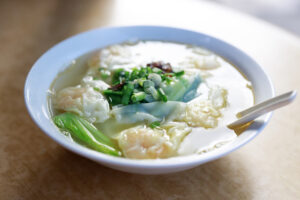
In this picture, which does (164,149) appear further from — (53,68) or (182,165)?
(53,68)

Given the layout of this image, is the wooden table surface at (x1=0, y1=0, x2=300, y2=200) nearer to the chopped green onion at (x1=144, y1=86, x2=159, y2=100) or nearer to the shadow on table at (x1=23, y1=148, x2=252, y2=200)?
the shadow on table at (x1=23, y1=148, x2=252, y2=200)

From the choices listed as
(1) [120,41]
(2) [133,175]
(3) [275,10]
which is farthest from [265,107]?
(3) [275,10]

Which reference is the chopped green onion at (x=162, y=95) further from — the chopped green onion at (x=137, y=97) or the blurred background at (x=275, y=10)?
the blurred background at (x=275, y=10)

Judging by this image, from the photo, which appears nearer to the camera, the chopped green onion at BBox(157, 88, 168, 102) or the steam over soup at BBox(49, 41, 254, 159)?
the steam over soup at BBox(49, 41, 254, 159)

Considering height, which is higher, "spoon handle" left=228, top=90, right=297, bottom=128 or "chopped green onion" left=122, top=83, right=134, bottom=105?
"spoon handle" left=228, top=90, right=297, bottom=128

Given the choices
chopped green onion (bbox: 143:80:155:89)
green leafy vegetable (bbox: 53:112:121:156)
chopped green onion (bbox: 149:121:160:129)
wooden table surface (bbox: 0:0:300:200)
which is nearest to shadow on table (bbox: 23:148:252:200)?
wooden table surface (bbox: 0:0:300:200)

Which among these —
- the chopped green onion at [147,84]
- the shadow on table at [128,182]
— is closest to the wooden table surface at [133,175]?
the shadow on table at [128,182]
